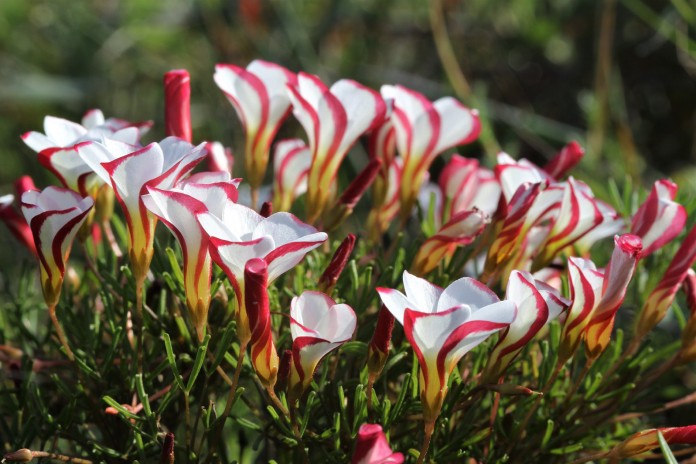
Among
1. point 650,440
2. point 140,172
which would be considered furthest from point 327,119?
point 650,440

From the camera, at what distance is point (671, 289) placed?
49 centimetres

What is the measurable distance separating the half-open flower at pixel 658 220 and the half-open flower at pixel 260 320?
0.75 ft

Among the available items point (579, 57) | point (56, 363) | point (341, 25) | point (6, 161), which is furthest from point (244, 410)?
point (6, 161)

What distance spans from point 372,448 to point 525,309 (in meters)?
0.10

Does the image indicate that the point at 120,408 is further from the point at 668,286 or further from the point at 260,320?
the point at 668,286

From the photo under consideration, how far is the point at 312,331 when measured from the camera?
0.41m

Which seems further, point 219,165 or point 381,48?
point 381,48

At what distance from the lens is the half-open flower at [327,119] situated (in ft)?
1.75

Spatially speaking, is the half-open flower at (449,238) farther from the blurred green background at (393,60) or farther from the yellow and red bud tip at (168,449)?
the blurred green background at (393,60)

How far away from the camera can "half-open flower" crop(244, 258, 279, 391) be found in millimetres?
378

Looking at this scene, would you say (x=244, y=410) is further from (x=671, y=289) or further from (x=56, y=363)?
(x=671, y=289)

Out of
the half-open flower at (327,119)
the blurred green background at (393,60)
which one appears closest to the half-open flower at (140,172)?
the half-open flower at (327,119)

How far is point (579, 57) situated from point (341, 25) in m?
0.47

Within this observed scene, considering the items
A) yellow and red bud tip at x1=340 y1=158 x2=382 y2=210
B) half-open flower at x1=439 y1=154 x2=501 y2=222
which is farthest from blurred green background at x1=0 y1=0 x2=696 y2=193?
yellow and red bud tip at x1=340 y1=158 x2=382 y2=210
